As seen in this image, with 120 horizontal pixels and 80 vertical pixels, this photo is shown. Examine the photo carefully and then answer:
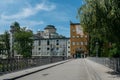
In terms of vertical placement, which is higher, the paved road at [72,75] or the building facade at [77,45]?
the building facade at [77,45]

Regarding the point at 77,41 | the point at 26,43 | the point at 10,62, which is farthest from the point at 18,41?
the point at 10,62

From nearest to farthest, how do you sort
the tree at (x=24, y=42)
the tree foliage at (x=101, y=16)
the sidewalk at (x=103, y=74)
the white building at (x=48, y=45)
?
1. the tree foliage at (x=101, y=16)
2. the sidewalk at (x=103, y=74)
3. the tree at (x=24, y=42)
4. the white building at (x=48, y=45)

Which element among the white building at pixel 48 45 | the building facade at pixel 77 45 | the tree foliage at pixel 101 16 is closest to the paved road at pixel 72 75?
the tree foliage at pixel 101 16

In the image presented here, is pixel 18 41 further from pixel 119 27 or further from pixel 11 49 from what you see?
pixel 119 27

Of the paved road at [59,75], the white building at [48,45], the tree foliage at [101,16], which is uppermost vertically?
the white building at [48,45]

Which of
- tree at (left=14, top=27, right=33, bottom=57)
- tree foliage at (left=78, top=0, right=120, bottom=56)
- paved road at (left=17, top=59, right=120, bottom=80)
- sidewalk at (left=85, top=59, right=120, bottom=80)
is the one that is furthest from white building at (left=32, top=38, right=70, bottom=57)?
tree foliage at (left=78, top=0, right=120, bottom=56)

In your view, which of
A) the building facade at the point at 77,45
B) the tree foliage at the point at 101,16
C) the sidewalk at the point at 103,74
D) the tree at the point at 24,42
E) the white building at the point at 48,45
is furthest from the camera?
the white building at the point at 48,45

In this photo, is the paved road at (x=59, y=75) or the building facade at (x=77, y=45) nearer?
the paved road at (x=59, y=75)

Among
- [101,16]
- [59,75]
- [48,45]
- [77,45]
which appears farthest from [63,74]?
[48,45]

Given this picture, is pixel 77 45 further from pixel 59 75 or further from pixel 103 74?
pixel 59 75

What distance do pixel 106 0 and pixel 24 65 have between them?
17356mm

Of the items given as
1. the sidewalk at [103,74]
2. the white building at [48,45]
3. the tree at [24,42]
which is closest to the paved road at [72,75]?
the sidewalk at [103,74]

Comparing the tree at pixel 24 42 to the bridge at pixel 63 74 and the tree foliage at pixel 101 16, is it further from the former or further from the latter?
the tree foliage at pixel 101 16

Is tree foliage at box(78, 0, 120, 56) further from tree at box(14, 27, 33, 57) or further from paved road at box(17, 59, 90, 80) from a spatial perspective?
tree at box(14, 27, 33, 57)
